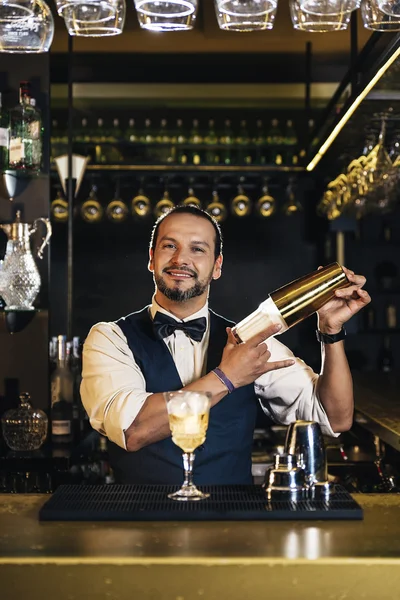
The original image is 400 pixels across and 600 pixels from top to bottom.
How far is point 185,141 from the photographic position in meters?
6.12

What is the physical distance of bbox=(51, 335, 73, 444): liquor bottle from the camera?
10.7ft

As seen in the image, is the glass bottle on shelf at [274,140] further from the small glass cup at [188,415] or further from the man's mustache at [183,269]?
the small glass cup at [188,415]

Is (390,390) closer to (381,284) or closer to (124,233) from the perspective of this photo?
(381,284)

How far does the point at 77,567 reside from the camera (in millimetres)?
1322

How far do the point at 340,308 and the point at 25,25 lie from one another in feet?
3.12

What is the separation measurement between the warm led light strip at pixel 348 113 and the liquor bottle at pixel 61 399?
150cm

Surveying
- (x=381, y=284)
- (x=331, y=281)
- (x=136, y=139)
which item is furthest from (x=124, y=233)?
(x=331, y=281)

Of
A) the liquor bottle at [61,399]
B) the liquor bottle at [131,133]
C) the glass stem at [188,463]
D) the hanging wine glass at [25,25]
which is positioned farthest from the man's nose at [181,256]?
the liquor bottle at [131,133]

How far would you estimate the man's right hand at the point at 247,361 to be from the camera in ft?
6.50

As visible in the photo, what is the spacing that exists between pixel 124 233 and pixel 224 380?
459 centimetres

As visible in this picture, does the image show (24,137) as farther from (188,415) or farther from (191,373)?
(188,415)

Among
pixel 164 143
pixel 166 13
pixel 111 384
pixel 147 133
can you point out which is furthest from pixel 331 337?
pixel 147 133

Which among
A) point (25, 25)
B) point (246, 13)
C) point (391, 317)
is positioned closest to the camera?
point (246, 13)

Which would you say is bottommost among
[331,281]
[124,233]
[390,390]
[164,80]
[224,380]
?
[390,390]
